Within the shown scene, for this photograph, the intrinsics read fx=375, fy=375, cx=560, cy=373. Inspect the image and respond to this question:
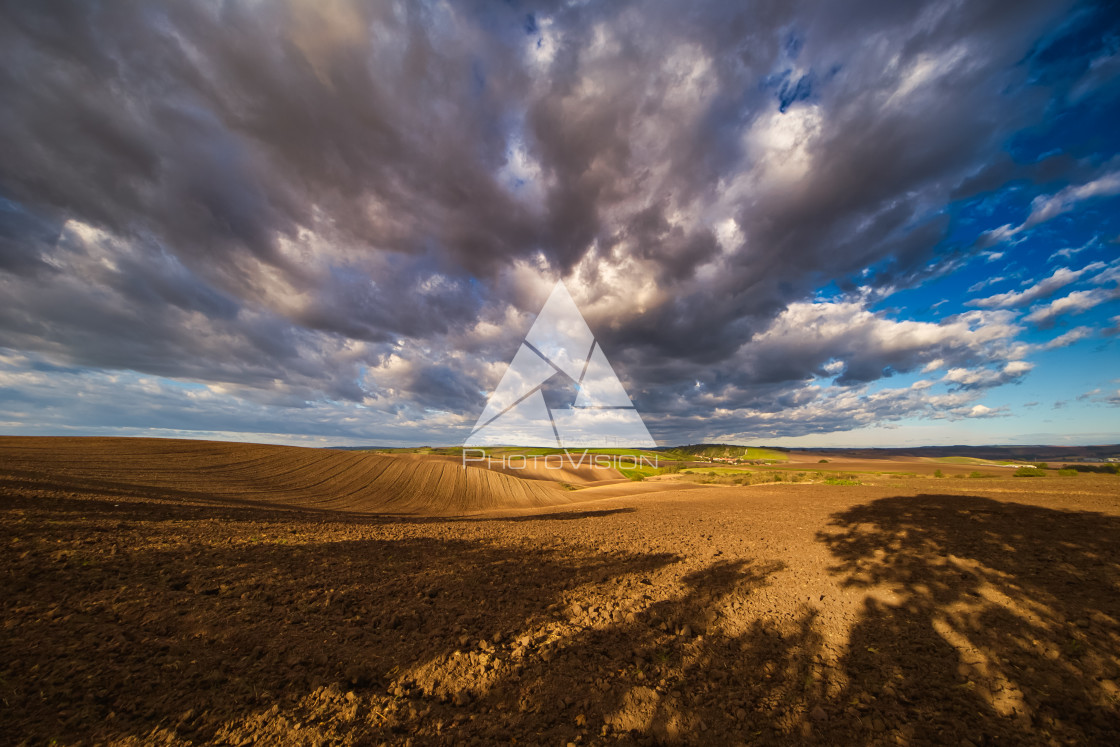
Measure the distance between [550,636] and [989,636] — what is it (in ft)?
25.4

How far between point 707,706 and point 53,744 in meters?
7.22

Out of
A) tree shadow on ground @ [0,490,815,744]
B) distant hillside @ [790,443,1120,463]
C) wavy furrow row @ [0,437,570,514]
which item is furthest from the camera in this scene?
distant hillside @ [790,443,1120,463]

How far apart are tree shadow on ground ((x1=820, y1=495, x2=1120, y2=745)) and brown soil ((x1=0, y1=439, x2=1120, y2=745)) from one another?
0.04 m

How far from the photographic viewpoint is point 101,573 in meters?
7.27

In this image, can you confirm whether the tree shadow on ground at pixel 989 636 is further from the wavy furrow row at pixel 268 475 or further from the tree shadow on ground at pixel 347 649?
the wavy furrow row at pixel 268 475

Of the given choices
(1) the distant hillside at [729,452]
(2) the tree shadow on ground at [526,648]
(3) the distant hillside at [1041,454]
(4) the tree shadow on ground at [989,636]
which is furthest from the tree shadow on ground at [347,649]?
(3) the distant hillside at [1041,454]

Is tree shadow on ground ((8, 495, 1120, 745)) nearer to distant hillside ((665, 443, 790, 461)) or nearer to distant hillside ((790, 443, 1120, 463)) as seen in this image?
distant hillside ((665, 443, 790, 461))

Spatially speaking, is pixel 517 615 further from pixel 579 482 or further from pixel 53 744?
pixel 579 482

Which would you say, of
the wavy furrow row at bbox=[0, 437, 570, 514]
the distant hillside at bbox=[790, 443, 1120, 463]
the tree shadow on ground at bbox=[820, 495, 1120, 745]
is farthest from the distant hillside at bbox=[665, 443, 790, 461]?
the tree shadow on ground at bbox=[820, 495, 1120, 745]

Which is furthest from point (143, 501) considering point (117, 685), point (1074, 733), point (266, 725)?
point (1074, 733)

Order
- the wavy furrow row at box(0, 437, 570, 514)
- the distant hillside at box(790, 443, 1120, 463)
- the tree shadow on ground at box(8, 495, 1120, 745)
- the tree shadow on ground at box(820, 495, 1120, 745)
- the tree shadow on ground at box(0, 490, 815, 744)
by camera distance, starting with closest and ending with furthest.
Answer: the tree shadow on ground at box(0, 490, 815, 744), the tree shadow on ground at box(8, 495, 1120, 745), the tree shadow on ground at box(820, 495, 1120, 745), the wavy furrow row at box(0, 437, 570, 514), the distant hillside at box(790, 443, 1120, 463)

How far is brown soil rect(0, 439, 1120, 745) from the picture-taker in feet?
15.0

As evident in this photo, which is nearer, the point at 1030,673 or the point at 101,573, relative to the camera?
the point at 1030,673

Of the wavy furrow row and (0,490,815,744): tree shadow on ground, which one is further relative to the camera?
the wavy furrow row
